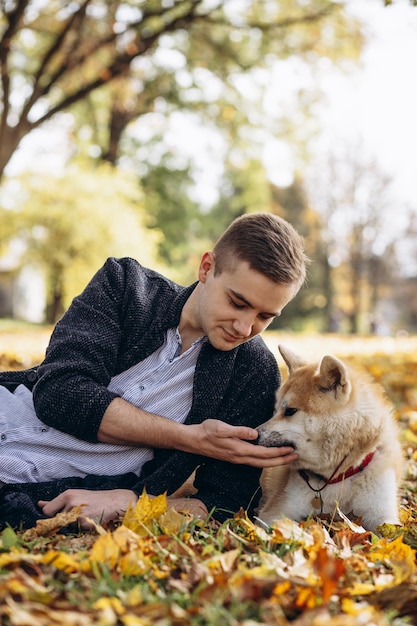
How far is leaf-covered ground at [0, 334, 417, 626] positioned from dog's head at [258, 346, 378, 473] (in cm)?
68

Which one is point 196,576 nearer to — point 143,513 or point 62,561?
point 62,561

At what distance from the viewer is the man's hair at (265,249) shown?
3.15 meters

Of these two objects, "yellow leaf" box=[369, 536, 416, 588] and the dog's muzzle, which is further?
the dog's muzzle

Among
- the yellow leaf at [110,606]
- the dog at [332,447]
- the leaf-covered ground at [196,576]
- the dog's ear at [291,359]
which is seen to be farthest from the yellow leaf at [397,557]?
the dog's ear at [291,359]

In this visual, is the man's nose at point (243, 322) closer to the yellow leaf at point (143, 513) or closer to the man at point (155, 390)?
the man at point (155, 390)

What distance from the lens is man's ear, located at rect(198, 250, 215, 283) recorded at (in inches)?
133

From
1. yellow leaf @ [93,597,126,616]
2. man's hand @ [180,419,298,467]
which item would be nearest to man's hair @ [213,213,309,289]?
man's hand @ [180,419,298,467]

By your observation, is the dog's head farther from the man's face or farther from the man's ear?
the man's ear

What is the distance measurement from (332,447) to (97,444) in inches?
49.1

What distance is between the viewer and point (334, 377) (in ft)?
11.8

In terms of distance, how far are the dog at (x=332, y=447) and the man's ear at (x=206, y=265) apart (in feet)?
2.52

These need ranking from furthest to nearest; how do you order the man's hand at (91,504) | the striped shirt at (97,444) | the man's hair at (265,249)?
the striped shirt at (97,444) → the man's hair at (265,249) → the man's hand at (91,504)

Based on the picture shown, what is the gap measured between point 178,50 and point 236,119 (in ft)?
8.07

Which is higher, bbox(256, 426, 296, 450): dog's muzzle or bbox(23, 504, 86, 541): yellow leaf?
bbox(23, 504, 86, 541): yellow leaf
